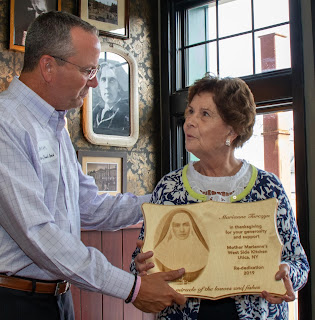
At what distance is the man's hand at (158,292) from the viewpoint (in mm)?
1479

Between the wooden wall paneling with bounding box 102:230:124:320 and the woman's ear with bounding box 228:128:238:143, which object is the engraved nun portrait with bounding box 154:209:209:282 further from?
the wooden wall paneling with bounding box 102:230:124:320

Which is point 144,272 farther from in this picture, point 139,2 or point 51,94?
point 139,2

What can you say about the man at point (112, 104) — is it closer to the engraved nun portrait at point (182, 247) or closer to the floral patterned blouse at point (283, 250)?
the floral patterned blouse at point (283, 250)

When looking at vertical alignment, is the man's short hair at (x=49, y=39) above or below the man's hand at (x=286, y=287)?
above

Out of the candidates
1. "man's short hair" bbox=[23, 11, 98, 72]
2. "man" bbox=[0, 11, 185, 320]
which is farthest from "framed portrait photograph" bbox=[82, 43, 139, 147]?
"man's short hair" bbox=[23, 11, 98, 72]

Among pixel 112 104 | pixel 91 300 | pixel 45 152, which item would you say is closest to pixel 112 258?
pixel 91 300

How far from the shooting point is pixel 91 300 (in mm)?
2639

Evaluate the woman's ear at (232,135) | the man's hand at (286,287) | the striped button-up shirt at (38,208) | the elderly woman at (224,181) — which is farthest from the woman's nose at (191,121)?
the man's hand at (286,287)

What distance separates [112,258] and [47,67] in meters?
1.45

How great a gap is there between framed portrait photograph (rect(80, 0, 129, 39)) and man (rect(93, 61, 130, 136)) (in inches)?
9.6

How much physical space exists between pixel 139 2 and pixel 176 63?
56 cm

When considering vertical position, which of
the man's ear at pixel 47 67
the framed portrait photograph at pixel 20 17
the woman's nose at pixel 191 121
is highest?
the framed portrait photograph at pixel 20 17

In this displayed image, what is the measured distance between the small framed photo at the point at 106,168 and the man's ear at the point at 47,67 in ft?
4.41

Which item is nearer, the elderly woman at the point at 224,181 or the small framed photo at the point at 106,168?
the elderly woman at the point at 224,181
